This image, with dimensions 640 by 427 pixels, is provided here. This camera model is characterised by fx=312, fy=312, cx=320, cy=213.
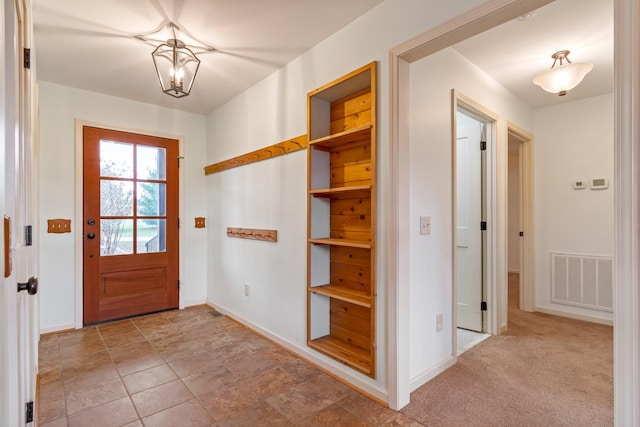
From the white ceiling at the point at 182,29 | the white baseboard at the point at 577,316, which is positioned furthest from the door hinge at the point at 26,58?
the white baseboard at the point at 577,316

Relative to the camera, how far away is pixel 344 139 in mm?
2246

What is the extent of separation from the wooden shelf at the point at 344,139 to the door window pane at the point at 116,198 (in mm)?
2389

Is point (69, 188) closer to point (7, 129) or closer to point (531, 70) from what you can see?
point (7, 129)

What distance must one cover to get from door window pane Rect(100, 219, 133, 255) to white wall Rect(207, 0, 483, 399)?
0.90 metres

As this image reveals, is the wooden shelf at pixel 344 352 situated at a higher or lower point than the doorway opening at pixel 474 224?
lower

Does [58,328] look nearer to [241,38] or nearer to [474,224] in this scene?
[241,38]

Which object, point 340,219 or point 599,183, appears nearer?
point 340,219

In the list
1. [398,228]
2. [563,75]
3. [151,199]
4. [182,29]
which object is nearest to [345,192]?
[398,228]

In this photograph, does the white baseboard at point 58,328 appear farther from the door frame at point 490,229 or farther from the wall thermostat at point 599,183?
the wall thermostat at point 599,183

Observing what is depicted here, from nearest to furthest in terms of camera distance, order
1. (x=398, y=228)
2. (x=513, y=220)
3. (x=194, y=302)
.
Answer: (x=398, y=228)
(x=194, y=302)
(x=513, y=220)

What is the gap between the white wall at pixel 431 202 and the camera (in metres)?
2.12

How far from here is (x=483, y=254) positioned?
3.09 m

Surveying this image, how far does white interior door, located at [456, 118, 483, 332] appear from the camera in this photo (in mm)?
3111

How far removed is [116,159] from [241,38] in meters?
2.15
